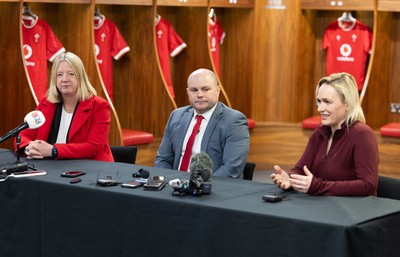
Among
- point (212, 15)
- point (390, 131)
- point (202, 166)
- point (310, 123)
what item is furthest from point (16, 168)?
point (212, 15)

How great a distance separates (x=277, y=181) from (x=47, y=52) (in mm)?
3893

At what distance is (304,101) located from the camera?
8.35 meters

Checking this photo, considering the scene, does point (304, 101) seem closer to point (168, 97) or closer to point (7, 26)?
point (168, 97)

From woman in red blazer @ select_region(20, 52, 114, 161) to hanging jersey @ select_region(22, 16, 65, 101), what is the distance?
2303mm

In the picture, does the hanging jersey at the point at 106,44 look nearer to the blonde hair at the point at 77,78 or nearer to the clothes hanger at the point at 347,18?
the clothes hanger at the point at 347,18

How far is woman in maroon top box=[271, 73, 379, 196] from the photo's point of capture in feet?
11.4

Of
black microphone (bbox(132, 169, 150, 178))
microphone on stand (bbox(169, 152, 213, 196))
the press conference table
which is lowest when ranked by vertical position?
the press conference table

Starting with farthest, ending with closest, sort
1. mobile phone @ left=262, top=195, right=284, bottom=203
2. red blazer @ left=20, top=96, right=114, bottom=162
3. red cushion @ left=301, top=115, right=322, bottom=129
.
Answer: red cushion @ left=301, top=115, right=322, bottom=129 < red blazer @ left=20, top=96, right=114, bottom=162 < mobile phone @ left=262, top=195, right=284, bottom=203

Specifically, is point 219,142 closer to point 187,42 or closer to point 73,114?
point 73,114

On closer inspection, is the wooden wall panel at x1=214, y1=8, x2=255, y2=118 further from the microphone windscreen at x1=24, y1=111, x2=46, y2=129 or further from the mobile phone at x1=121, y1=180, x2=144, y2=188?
the mobile phone at x1=121, y1=180, x2=144, y2=188

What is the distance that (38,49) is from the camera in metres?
6.88

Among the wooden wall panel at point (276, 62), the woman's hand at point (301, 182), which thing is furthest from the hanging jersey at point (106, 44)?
the woman's hand at point (301, 182)

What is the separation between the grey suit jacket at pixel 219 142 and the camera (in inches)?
166

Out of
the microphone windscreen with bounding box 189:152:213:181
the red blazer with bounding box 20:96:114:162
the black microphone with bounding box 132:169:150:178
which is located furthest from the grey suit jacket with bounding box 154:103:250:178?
the microphone windscreen with bounding box 189:152:213:181
